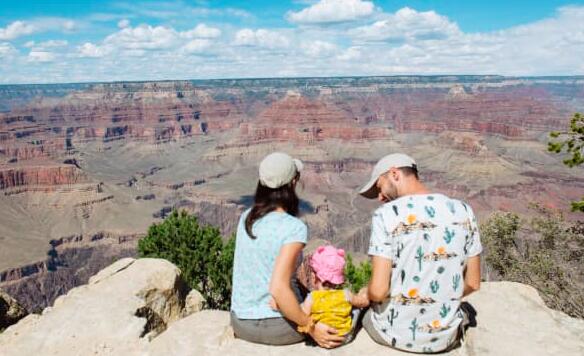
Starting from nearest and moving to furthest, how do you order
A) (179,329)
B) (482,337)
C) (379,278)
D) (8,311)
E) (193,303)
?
1. (379,278)
2. (482,337)
3. (179,329)
4. (193,303)
5. (8,311)

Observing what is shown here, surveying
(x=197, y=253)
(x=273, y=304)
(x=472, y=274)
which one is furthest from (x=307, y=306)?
(x=197, y=253)

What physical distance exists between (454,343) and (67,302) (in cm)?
887

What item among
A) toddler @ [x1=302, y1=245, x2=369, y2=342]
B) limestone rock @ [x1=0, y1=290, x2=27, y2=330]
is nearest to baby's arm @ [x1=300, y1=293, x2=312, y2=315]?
toddler @ [x1=302, y1=245, x2=369, y2=342]

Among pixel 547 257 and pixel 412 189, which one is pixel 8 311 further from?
pixel 547 257

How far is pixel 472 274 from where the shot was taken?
7.00 meters

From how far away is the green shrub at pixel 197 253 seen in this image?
3044cm

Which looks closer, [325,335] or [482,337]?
[325,335]

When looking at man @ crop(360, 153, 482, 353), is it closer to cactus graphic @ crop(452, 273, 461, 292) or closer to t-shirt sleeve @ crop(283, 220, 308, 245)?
cactus graphic @ crop(452, 273, 461, 292)

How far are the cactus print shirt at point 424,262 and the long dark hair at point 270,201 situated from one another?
4.15 ft

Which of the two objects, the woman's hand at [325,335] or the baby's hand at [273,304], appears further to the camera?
the woman's hand at [325,335]

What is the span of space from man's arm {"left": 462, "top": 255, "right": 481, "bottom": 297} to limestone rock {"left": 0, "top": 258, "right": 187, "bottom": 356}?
5.72 meters

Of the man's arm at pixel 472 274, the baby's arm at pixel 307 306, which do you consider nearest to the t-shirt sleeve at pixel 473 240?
the man's arm at pixel 472 274

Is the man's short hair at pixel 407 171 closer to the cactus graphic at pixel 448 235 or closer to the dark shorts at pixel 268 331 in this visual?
the cactus graphic at pixel 448 235

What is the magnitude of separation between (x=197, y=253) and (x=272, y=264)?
957 inches
